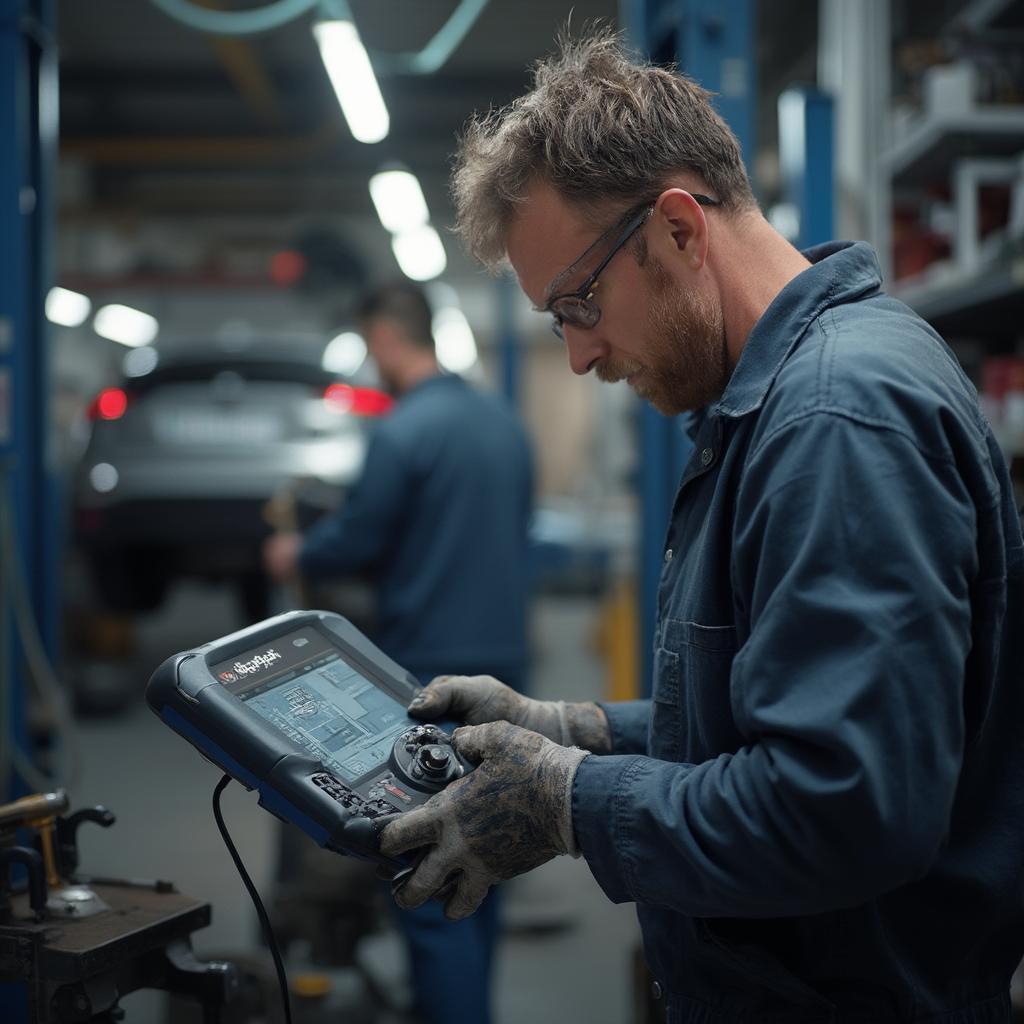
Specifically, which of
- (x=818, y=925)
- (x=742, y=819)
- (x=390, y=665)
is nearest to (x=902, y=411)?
(x=742, y=819)

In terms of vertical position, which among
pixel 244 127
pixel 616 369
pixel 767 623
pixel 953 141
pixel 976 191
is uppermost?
pixel 244 127

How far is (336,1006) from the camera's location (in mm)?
2648

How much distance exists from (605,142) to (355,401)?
400 centimetres

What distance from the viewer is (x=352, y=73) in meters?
5.74

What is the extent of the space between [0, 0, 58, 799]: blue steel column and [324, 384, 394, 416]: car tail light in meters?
1.83

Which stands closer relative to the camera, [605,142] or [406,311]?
[605,142]

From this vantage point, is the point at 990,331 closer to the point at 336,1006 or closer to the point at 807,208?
the point at 807,208

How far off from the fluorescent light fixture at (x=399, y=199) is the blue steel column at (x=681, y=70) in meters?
5.98

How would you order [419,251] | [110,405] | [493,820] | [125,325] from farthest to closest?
[125,325] → [419,251] → [110,405] → [493,820]

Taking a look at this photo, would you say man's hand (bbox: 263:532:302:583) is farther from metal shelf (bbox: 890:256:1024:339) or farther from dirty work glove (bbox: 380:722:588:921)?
dirty work glove (bbox: 380:722:588:921)

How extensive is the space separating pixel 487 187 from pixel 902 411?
1.75 ft

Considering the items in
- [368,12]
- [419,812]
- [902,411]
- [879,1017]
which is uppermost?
[368,12]

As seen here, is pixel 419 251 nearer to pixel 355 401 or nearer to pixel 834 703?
pixel 355 401

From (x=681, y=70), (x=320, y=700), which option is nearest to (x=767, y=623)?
(x=320, y=700)
